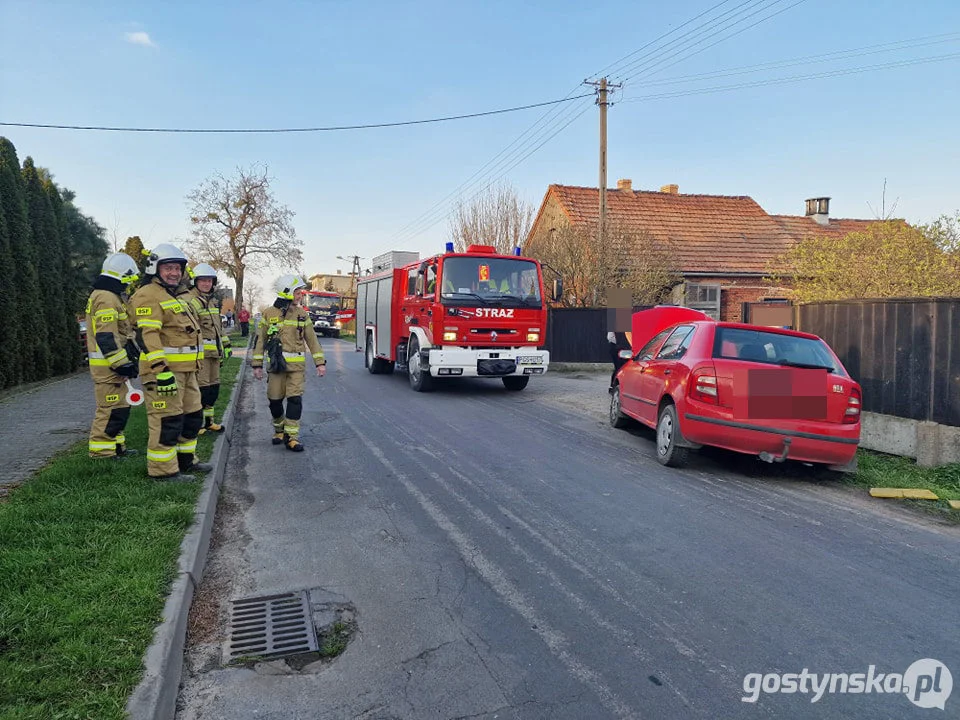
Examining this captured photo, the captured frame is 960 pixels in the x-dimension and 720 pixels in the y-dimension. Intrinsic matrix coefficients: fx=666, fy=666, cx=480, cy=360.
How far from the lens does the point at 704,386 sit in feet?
21.4

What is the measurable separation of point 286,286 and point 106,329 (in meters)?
2.16

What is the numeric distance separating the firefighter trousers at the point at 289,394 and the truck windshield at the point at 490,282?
4.75m

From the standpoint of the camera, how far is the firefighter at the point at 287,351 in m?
7.56

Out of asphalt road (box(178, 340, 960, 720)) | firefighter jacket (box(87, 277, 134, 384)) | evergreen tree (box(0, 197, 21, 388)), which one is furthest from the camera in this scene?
evergreen tree (box(0, 197, 21, 388))

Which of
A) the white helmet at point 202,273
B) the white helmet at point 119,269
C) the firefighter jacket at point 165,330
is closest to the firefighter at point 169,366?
the firefighter jacket at point 165,330

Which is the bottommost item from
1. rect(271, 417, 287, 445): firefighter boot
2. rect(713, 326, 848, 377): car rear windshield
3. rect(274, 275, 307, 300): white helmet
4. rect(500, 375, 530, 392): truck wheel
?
rect(271, 417, 287, 445): firefighter boot

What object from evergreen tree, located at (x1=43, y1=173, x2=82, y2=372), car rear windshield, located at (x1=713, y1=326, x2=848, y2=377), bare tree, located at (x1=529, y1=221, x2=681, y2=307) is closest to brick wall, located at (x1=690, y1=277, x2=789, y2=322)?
bare tree, located at (x1=529, y1=221, x2=681, y2=307)

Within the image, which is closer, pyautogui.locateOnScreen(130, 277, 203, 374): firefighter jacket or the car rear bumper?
pyautogui.locateOnScreen(130, 277, 203, 374): firefighter jacket

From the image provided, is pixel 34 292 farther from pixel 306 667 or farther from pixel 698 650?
pixel 698 650

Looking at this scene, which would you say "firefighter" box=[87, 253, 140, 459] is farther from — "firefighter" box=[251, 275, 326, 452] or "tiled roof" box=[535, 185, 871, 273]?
"tiled roof" box=[535, 185, 871, 273]

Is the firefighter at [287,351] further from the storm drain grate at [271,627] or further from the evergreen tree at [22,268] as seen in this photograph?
the evergreen tree at [22,268]

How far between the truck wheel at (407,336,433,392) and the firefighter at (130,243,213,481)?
6663 mm

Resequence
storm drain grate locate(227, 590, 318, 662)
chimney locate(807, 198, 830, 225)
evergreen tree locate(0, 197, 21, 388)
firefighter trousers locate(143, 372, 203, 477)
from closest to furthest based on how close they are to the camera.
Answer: storm drain grate locate(227, 590, 318, 662), firefighter trousers locate(143, 372, 203, 477), evergreen tree locate(0, 197, 21, 388), chimney locate(807, 198, 830, 225)

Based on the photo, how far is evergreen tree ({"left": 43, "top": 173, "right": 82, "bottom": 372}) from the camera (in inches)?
623
